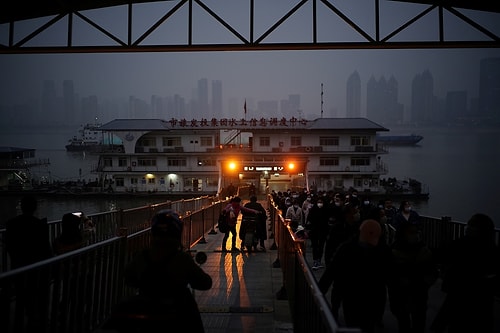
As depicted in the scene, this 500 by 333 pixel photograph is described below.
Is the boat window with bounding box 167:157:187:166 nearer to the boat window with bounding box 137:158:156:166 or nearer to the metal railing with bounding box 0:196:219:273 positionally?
the boat window with bounding box 137:158:156:166

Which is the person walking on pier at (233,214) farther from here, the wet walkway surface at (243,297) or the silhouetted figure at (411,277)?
the silhouetted figure at (411,277)

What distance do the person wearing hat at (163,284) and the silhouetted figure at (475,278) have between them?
8.90ft

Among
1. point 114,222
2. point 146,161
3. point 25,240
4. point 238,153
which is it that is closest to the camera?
point 25,240

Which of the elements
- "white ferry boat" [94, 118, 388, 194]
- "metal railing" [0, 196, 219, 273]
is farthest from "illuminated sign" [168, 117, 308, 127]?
"metal railing" [0, 196, 219, 273]

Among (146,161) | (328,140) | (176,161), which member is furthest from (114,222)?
(146,161)

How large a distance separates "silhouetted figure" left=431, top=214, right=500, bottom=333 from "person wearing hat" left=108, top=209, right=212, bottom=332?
2.71m

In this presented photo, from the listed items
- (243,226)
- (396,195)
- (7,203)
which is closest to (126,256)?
(243,226)

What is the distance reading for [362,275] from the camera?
4969 millimetres

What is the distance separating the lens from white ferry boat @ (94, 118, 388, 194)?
64.2 m

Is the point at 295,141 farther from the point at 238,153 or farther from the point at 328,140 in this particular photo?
the point at 238,153

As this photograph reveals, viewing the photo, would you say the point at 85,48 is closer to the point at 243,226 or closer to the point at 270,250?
the point at 243,226

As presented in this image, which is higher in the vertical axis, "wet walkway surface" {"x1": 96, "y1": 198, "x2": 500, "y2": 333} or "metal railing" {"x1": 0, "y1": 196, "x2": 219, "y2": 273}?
"metal railing" {"x1": 0, "y1": 196, "x2": 219, "y2": 273}

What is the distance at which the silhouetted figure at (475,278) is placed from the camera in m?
5.13

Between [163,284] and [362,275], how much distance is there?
80.4 inches
